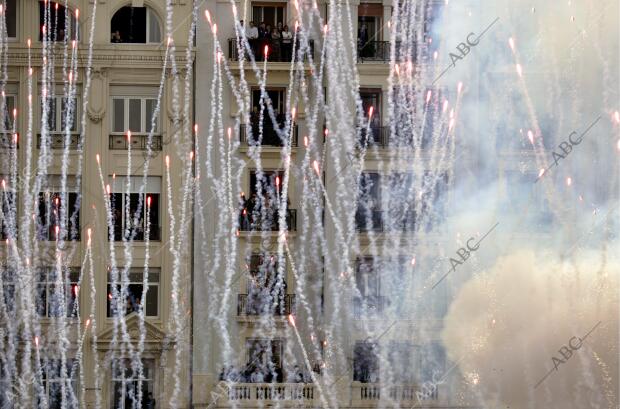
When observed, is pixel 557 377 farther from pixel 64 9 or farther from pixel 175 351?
pixel 64 9

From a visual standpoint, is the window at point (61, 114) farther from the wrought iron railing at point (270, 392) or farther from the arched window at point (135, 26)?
the wrought iron railing at point (270, 392)

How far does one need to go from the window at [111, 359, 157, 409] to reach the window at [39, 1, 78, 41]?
6.75 m

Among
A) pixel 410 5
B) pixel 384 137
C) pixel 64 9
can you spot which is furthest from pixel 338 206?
pixel 64 9

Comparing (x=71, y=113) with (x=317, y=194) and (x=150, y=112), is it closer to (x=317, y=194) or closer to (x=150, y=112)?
(x=150, y=112)

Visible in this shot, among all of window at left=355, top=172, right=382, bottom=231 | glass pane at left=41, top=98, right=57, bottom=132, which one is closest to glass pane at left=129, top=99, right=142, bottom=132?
glass pane at left=41, top=98, right=57, bottom=132

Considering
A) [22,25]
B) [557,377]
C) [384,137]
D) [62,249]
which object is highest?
[22,25]

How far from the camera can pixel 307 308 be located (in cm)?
3009

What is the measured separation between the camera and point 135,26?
101ft

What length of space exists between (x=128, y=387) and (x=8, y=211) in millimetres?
4328

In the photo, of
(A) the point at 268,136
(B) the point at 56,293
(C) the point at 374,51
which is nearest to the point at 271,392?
(B) the point at 56,293

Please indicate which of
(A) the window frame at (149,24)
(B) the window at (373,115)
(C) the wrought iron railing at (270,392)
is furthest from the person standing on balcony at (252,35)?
(C) the wrought iron railing at (270,392)

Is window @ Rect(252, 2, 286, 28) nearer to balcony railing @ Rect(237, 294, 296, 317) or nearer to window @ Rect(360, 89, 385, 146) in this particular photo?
window @ Rect(360, 89, 385, 146)

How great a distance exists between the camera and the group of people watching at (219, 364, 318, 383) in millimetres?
29609

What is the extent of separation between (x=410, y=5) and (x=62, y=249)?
28.6ft
